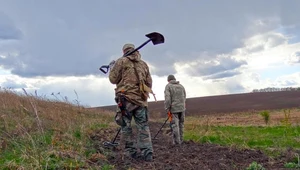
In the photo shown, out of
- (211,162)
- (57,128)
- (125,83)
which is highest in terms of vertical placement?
(125,83)

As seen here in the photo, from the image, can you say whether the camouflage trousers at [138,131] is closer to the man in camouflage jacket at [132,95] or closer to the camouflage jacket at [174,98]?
the man in camouflage jacket at [132,95]

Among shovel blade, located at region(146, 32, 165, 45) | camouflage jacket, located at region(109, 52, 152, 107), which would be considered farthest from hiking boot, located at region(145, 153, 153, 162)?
shovel blade, located at region(146, 32, 165, 45)

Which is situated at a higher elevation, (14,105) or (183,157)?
(14,105)

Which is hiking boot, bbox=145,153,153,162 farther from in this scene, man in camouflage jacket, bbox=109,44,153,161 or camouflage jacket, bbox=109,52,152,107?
camouflage jacket, bbox=109,52,152,107

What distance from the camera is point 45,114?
11820mm

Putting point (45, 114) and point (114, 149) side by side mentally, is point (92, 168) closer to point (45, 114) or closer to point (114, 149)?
point (114, 149)

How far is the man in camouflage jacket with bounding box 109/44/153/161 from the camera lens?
24.5ft

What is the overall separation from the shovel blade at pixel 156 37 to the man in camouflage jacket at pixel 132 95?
0.45 metres

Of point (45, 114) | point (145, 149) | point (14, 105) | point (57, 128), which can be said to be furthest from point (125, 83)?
point (14, 105)

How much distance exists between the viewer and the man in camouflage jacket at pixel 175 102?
11.2 meters

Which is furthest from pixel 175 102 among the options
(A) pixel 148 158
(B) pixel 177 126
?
(A) pixel 148 158

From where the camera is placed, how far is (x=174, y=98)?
11281mm

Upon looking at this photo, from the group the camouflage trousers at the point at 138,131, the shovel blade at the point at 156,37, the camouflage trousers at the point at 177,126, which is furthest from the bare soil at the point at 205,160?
the shovel blade at the point at 156,37

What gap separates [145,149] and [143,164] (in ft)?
1.97
